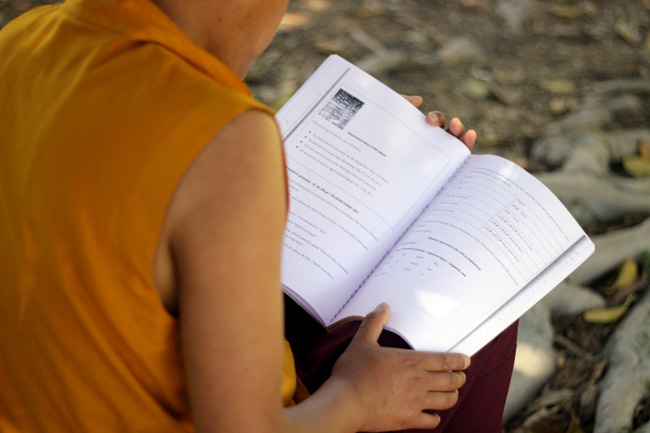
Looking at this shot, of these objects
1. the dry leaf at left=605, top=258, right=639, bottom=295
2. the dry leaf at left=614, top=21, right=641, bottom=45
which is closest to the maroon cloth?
the dry leaf at left=605, top=258, right=639, bottom=295

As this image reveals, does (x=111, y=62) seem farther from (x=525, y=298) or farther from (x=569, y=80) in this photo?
(x=569, y=80)

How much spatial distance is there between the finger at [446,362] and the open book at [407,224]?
0.03 metres

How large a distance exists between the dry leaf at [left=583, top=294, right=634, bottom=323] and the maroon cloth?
2.83 feet

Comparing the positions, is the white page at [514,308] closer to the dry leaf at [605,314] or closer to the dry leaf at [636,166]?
the dry leaf at [605,314]

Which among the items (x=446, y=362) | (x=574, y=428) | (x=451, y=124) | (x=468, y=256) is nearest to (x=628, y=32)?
(x=574, y=428)

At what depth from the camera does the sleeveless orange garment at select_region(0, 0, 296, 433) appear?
29.5 inches

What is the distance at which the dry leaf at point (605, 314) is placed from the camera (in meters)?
2.16

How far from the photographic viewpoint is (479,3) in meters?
4.00

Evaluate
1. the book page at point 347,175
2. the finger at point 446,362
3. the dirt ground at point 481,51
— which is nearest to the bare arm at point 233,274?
the finger at point 446,362

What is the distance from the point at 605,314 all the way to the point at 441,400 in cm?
118

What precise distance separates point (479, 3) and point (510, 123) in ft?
3.82

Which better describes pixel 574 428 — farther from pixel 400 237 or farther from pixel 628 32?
pixel 628 32

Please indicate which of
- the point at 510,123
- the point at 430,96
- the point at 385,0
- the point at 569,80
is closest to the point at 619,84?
the point at 569,80

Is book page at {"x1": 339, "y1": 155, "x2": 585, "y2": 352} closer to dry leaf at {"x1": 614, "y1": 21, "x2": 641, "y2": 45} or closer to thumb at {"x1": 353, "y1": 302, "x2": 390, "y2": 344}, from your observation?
thumb at {"x1": 353, "y1": 302, "x2": 390, "y2": 344}
